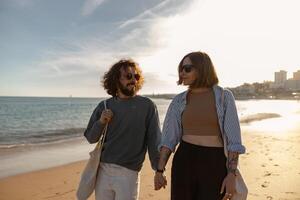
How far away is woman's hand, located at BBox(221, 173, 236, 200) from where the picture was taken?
8.42ft

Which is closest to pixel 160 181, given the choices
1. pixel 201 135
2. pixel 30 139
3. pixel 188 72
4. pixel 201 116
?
pixel 201 135

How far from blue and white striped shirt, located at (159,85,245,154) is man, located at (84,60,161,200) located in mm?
279

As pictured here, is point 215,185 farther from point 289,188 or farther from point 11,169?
point 11,169

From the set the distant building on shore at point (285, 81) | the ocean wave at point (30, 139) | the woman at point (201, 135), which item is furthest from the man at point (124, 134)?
the distant building on shore at point (285, 81)

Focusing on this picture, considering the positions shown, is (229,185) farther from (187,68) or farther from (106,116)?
(106,116)

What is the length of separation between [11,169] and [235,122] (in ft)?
25.8

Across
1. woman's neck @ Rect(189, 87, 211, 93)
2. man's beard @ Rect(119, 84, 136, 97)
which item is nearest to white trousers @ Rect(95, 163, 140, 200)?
man's beard @ Rect(119, 84, 136, 97)

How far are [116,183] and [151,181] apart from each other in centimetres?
406

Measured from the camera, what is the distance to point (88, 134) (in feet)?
10.6

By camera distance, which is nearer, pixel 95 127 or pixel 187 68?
pixel 187 68

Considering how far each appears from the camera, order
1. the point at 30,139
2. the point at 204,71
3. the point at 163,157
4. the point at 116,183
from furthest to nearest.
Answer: the point at 30,139 < the point at 116,183 < the point at 163,157 < the point at 204,71

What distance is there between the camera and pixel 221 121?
266 centimetres

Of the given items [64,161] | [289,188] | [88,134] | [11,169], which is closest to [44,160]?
[64,161]

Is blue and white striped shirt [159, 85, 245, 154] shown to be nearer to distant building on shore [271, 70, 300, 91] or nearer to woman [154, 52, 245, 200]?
woman [154, 52, 245, 200]
